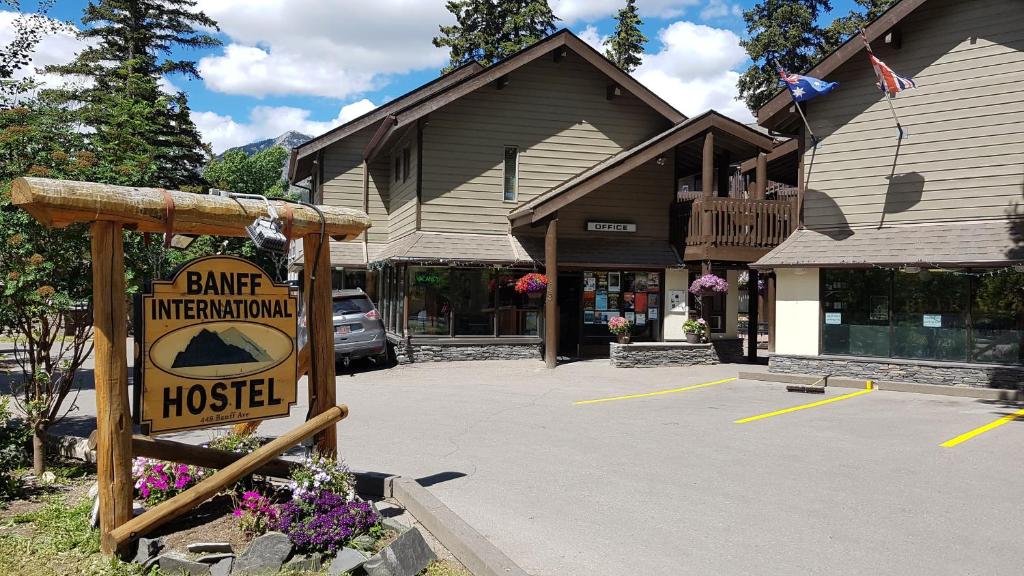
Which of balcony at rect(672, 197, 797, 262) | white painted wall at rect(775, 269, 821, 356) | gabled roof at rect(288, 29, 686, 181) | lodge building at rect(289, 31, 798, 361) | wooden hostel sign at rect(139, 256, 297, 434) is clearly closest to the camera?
wooden hostel sign at rect(139, 256, 297, 434)

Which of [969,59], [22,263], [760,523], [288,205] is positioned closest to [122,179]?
[22,263]

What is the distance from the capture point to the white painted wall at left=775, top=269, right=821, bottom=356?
16500mm

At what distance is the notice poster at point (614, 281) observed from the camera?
20.7 meters

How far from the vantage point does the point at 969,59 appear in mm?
15383

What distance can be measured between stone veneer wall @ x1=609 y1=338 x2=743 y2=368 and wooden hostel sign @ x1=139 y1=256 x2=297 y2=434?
13.1 metres

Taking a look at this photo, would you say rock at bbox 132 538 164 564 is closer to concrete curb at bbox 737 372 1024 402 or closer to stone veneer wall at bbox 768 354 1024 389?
concrete curb at bbox 737 372 1024 402

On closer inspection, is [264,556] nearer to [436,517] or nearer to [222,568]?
[222,568]

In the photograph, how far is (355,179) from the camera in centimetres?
2414

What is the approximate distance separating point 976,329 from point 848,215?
11.6ft

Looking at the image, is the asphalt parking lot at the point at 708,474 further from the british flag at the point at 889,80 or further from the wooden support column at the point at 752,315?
the british flag at the point at 889,80

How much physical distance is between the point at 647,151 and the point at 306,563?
49.3 ft

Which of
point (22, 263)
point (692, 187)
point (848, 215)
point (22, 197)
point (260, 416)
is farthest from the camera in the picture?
point (692, 187)

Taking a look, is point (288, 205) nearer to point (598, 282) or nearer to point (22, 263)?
point (22, 263)

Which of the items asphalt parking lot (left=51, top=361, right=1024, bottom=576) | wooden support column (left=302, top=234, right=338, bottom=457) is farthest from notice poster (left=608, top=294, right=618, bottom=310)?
wooden support column (left=302, top=234, right=338, bottom=457)
